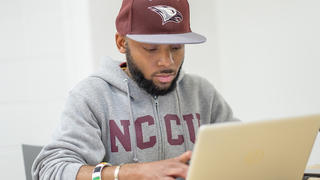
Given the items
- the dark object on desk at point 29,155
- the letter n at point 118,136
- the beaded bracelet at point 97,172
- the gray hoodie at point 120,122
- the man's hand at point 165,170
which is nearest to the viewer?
the man's hand at point 165,170

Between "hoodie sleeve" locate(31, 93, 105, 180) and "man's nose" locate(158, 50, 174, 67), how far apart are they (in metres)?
0.28

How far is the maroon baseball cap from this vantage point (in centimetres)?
143

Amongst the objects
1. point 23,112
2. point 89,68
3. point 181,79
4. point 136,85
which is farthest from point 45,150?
point 23,112

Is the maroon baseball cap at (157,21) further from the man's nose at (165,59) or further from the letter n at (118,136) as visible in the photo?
the letter n at (118,136)

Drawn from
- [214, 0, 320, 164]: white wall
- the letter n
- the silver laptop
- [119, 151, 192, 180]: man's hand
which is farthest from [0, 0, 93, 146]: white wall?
the silver laptop

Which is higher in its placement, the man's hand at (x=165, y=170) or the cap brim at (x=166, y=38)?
the cap brim at (x=166, y=38)

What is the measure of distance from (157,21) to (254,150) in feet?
1.86

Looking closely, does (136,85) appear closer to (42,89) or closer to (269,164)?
(269,164)

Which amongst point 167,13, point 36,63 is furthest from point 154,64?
point 36,63

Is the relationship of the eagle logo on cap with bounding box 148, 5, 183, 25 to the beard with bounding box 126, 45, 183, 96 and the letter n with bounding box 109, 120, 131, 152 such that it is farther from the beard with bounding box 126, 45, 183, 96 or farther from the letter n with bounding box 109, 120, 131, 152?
the letter n with bounding box 109, 120, 131, 152

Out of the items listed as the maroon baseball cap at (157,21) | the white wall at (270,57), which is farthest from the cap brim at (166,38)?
the white wall at (270,57)

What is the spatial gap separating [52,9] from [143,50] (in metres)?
1.45

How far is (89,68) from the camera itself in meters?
2.57

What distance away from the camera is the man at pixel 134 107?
1379 mm
